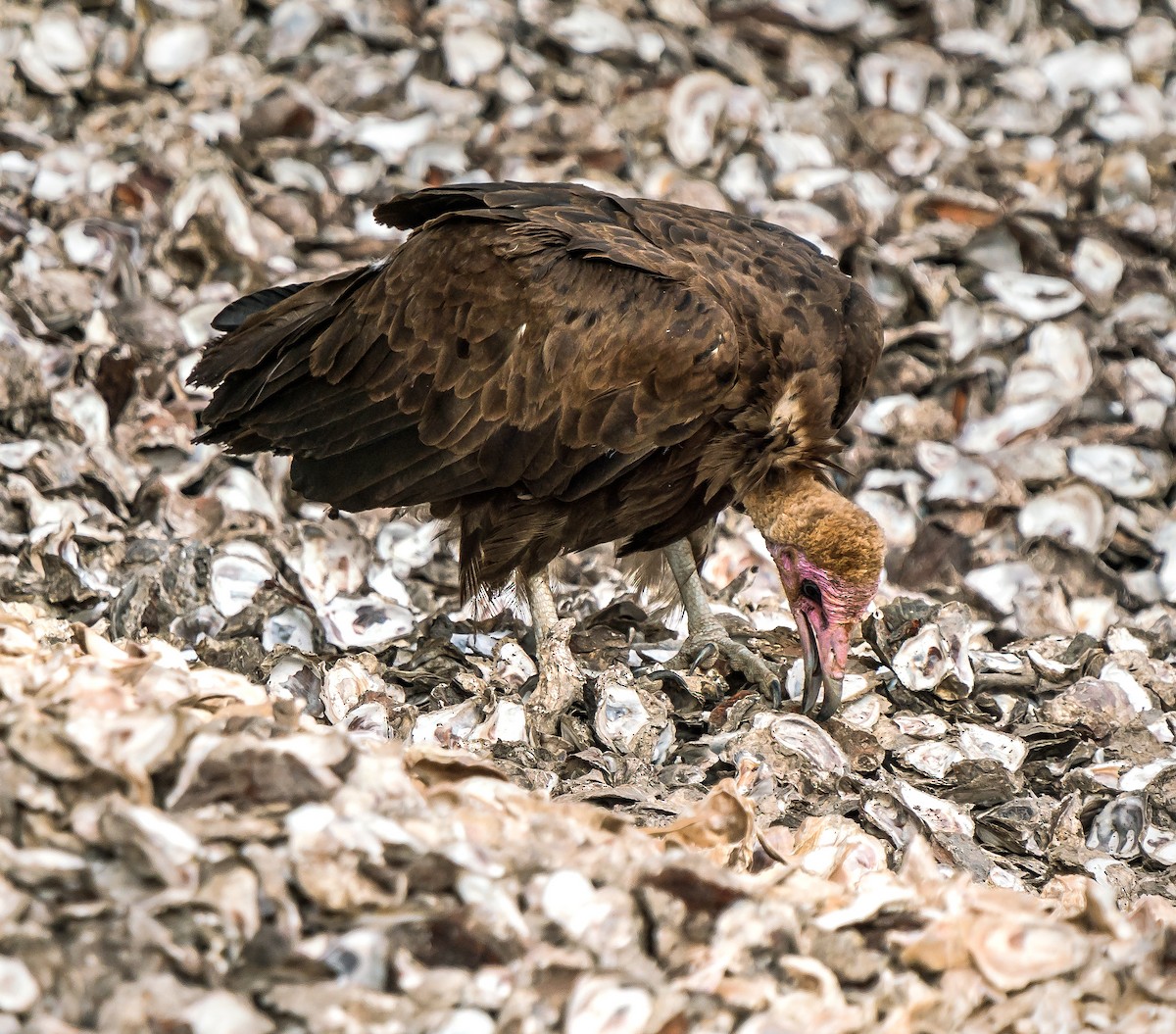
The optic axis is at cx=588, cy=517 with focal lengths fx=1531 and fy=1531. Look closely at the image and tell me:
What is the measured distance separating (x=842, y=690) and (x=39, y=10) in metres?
5.37

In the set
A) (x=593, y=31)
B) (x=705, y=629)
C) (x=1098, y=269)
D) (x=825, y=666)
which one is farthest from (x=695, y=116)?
(x=825, y=666)

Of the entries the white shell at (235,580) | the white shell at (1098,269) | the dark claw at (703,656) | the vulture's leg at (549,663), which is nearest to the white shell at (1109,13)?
the white shell at (1098,269)

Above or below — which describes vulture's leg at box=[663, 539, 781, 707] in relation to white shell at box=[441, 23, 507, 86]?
below

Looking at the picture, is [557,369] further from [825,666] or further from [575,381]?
[825,666]


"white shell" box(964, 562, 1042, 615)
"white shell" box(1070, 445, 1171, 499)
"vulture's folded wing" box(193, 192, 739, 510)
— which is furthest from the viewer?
"white shell" box(1070, 445, 1171, 499)

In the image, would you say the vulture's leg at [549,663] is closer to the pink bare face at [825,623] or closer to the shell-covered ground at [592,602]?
the shell-covered ground at [592,602]

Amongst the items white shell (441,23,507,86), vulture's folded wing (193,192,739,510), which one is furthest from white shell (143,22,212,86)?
vulture's folded wing (193,192,739,510)

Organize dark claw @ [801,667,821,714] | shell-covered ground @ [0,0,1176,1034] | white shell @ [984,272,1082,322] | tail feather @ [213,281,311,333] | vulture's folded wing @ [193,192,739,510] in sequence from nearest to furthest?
shell-covered ground @ [0,0,1176,1034]
vulture's folded wing @ [193,192,739,510]
dark claw @ [801,667,821,714]
tail feather @ [213,281,311,333]
white shell @ [984,272,1082,322]

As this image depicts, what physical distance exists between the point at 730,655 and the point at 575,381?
1.11 metres

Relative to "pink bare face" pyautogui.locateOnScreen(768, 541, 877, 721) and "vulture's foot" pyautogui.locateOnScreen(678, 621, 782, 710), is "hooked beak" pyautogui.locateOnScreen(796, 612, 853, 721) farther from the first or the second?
"vulture's foot" pyautogui.locateOnScreen(678, 621, 782, 710)

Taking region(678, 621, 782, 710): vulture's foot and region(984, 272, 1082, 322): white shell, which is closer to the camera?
region(678, 621, 782, 710): vulture's foot

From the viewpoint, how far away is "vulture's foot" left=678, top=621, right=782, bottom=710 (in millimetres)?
4832

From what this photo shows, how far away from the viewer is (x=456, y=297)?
4625mm

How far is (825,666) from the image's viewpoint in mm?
4441
